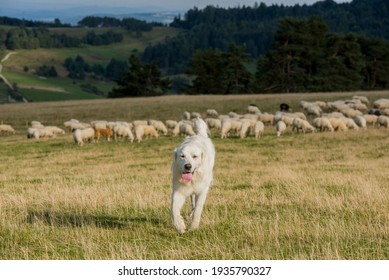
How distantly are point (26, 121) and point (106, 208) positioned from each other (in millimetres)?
43301

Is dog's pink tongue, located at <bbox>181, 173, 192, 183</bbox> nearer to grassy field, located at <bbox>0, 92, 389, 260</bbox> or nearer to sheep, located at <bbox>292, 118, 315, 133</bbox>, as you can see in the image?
grassy field, located at <bbox>0, 92, 389, 260</bbox>

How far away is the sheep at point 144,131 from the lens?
34.2 metres

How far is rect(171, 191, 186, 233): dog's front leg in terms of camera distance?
8.09 meters

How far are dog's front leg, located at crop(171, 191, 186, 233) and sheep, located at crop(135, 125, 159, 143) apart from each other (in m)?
25.7

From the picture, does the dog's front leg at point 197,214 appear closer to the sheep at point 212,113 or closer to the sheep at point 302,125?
the sheep at point 302,125

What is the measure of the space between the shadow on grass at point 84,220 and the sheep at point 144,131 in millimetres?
23922

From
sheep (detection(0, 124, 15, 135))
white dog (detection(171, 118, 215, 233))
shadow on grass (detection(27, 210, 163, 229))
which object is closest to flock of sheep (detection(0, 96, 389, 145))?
sheep (detection(0, 124, 15, 135))

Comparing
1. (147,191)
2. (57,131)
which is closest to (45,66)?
(57,131)

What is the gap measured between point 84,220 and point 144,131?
86.1 feet

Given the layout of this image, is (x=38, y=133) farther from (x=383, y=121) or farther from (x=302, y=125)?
(x=383, y=121)

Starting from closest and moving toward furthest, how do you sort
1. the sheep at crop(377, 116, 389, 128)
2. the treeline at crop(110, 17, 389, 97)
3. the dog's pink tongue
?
the dog's pink tongue → the sheep at crop(377, 116, 389, 128) → the treeline at crop(110, 17, 389, 97)

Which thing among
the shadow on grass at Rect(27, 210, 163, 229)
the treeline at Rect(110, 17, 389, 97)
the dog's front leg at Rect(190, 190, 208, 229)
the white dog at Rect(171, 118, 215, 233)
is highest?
the white dog at Rect(171, 118, 215, 233)

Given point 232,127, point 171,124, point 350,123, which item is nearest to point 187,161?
point 232,127

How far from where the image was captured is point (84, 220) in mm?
9398
